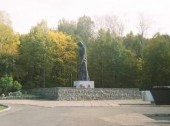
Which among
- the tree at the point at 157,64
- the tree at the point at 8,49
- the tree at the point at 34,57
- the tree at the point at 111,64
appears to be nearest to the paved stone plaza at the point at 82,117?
the tree at the point at 157,64

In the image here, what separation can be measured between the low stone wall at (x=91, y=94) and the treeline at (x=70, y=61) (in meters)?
14.2

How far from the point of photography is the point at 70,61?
197ft

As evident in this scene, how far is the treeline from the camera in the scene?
191 ft

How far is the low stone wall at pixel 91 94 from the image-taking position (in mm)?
41812

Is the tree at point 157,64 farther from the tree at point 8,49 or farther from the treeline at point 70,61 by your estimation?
the tree at point 8,49

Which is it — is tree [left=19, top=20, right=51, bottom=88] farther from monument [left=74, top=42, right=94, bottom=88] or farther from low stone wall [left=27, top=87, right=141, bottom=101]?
low stone wall [left=27, top=87, right=141, bottom=101]

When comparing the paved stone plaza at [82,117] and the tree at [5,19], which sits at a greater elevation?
the tree at [5,19]

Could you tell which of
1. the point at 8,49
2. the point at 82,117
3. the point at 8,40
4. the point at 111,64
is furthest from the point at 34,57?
the point at 82,117

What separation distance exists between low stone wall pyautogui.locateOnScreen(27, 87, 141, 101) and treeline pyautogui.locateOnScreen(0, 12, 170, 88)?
14.2 m

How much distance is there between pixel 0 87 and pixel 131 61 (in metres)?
19.4

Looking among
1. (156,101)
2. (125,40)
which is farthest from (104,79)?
(156,101)

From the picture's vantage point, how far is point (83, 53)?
46625 millimetres

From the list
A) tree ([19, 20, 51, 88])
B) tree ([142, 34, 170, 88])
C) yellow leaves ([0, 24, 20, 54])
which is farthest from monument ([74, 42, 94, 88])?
yellow leaves ([0, 24, 20, 54])

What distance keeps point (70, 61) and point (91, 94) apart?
1760 centimetres
